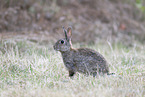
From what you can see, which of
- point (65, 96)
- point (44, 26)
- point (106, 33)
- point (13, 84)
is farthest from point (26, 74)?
point (106, 33)

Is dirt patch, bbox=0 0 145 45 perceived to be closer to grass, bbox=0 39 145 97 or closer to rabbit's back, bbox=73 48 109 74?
grass, bbox=0 39 145 97

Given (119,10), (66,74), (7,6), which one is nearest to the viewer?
(66,74)

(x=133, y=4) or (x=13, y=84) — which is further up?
(x=133, y=4)

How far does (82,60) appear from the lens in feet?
17.7

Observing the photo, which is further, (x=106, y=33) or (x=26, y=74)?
(x=106, y=33)

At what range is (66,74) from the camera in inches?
223

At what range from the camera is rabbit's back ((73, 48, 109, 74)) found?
526 cm

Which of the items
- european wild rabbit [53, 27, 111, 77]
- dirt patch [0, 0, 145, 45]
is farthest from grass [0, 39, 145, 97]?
dirt patch [0, 0, 145, 45]

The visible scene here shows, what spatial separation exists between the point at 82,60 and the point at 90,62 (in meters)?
0.21

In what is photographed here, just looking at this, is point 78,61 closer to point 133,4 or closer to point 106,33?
point 106,33

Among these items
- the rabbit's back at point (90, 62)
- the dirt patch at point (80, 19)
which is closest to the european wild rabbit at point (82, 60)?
the rabbit's back at point (90, 62)

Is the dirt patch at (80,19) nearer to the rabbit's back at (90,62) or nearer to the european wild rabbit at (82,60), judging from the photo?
the european wild rabbit at (82,60)

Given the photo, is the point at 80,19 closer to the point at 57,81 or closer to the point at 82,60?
the point at 82,60

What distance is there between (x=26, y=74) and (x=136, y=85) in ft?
8.08
